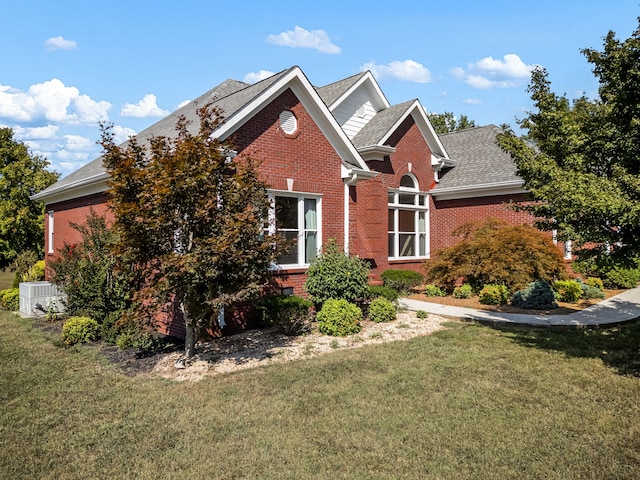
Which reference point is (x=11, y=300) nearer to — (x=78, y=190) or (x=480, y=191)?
(x=78, y=190)

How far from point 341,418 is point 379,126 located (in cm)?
1306

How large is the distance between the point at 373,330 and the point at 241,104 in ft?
20.0

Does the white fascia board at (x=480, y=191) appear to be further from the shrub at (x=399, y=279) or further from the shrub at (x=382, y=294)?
the shrub at (x=382, y=294)

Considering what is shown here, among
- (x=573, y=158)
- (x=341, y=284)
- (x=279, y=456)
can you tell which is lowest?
(x=279, y=456)

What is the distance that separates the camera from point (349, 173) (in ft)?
40.4

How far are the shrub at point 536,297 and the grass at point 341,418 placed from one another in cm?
442

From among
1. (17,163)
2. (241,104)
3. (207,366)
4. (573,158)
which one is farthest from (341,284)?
(17,163)

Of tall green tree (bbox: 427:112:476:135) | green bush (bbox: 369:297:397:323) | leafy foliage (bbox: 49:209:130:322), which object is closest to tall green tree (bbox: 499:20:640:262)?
green bush (bbox: 369:297:397:323)

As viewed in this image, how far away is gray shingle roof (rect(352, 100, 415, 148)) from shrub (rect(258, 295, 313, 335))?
24.4 feet

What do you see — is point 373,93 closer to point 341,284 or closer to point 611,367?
point 341,284

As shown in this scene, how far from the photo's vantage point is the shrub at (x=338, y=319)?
9844 mm

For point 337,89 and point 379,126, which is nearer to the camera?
point 379,126

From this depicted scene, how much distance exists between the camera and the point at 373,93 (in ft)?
60.0

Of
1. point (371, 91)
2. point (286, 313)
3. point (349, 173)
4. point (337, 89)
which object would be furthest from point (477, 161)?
point (286, 313)
